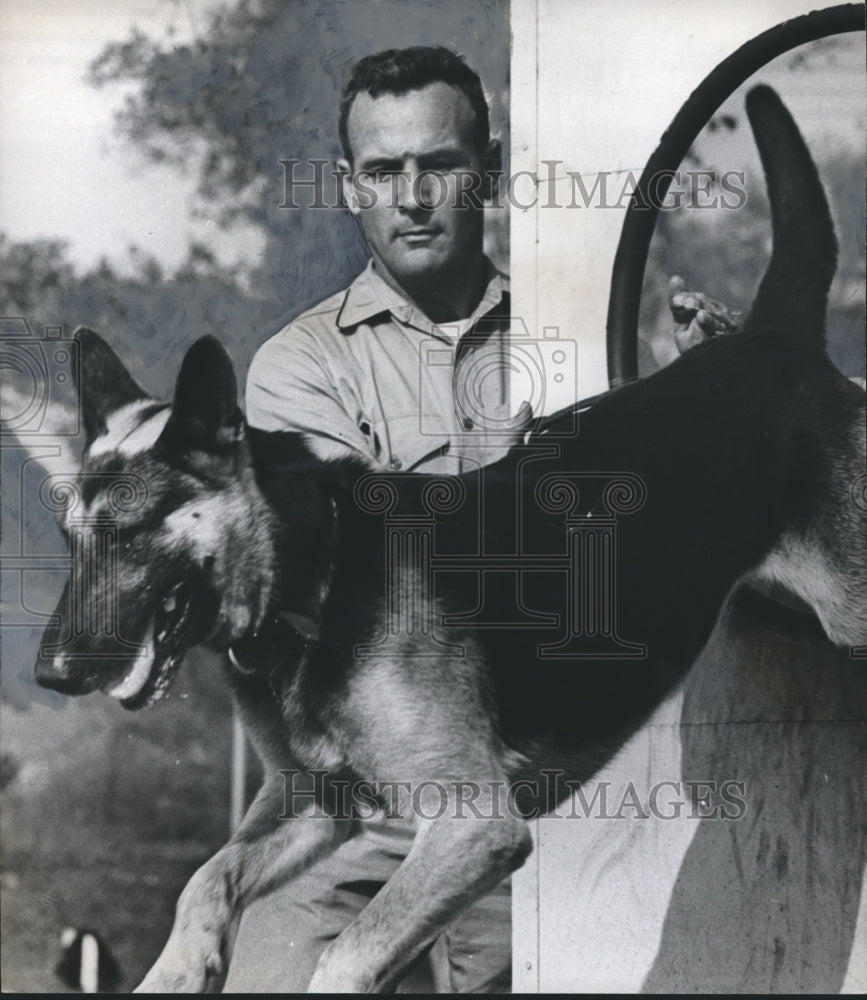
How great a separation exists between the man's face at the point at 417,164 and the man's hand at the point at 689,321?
0.70 metres

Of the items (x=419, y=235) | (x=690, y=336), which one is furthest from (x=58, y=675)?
(x=690, y=336)

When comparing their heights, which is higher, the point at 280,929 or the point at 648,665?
the point at 648,665

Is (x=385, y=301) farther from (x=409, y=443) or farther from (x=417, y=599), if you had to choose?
(x=417, y=599)

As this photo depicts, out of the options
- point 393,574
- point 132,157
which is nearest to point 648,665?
point 393,574

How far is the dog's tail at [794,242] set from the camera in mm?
3908

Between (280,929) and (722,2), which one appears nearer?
(280,929)

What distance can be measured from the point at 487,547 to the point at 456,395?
512 mm

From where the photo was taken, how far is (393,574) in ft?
12.2

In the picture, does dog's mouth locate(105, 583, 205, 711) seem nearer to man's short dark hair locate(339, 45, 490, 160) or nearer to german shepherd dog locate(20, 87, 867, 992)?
german shepherd dog locate(20, 87, 867, 992)

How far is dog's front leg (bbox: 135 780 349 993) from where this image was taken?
144 inches

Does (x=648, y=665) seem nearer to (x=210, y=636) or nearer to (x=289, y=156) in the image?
(x=210, y=636)

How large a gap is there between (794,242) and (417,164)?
130 centimetres

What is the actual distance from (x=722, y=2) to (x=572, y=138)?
0.71 metres

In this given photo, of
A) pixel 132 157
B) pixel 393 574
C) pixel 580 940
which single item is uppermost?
pixel 132 157
